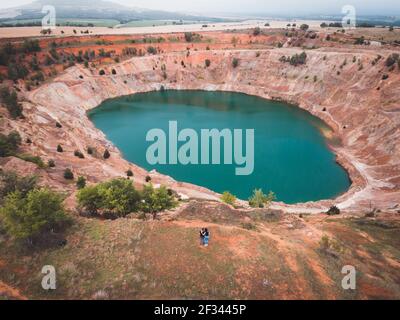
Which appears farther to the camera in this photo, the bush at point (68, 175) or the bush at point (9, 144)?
the bush at point (9, 144)

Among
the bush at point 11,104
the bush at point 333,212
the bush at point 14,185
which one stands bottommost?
the bush at point 333,212

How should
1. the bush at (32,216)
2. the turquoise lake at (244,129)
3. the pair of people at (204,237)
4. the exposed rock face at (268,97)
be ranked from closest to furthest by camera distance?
1. the bush at (32,216)
2. the pair of people at (204,237)
3. the exposed rock face at (268,97)
4. the turquoise lake at (244,129)

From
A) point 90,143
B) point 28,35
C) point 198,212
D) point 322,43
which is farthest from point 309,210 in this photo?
point 28,35

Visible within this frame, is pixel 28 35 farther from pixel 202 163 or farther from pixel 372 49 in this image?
pixel 372 49

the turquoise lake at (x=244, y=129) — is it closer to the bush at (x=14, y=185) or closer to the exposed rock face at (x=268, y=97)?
the exposed rock face at (x=268, y=97)

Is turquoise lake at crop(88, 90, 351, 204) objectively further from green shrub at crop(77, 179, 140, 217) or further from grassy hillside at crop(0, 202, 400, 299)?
grassy hillside at crop(0, 202, 400, 299)

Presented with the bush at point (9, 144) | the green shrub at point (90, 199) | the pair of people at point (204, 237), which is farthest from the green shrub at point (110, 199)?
the bush at point (9, 144)

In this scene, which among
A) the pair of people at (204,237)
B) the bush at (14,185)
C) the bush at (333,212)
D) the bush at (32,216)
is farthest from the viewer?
the bush at (333,212)
